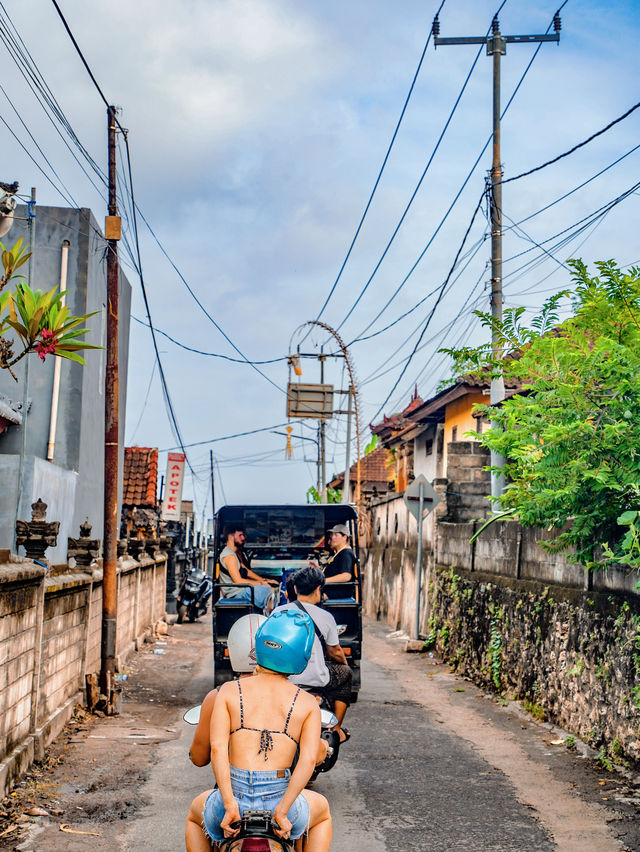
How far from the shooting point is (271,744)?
3.90 m

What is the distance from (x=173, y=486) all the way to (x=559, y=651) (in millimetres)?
29893

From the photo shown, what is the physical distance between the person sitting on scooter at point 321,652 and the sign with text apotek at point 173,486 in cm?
3170

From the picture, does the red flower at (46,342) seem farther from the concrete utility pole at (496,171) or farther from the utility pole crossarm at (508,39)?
the utility pole crossarm at (508,39)

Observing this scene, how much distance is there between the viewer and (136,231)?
50.5ft

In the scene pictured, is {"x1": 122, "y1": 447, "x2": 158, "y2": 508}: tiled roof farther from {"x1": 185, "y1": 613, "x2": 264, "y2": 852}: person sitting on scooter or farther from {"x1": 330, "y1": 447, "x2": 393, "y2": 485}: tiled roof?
{"x1": 185, "y1": 613, "x2": 264, "y2": 852}: person sitting on scooter

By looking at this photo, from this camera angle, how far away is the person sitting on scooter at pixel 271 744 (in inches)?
149

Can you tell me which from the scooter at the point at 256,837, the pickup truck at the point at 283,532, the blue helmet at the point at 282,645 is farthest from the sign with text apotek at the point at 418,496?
the scooter at the point at 256,837

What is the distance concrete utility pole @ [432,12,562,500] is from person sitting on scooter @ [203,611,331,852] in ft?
39.2

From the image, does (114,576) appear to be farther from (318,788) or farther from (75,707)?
(318,788)

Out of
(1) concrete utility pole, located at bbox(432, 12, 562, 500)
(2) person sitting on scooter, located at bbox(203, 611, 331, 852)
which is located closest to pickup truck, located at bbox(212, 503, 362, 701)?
(1) concrete utility pole, located at bbox(432, 12, 562, 500)

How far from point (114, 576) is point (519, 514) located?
5393 mm

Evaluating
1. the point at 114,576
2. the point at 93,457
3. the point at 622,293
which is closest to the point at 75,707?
the point at 114,576

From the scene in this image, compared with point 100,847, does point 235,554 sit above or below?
above

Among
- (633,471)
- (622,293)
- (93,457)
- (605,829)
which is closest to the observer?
(605,829)
